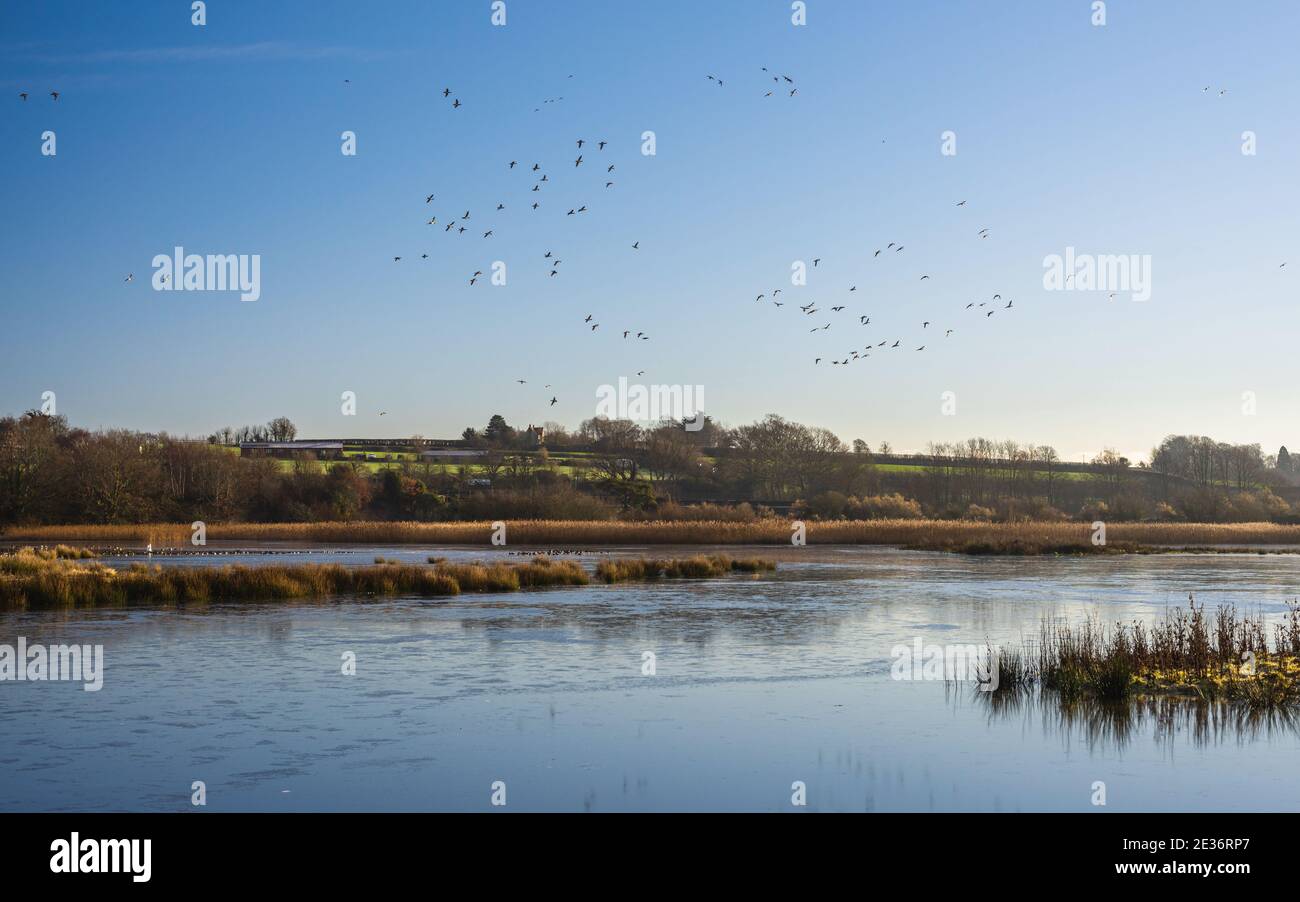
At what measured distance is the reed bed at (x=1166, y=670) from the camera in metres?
Answer: 15.0

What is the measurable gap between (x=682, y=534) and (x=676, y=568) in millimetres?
20267

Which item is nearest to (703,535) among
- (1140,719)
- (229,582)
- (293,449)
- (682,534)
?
(682,534)

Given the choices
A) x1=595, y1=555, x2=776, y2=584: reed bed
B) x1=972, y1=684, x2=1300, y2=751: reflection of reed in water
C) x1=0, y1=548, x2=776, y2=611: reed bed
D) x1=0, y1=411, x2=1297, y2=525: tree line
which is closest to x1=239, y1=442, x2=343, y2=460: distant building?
x1=0, y1=411, x2=1297, y2=525: tree line

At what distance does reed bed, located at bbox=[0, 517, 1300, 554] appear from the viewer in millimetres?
57719

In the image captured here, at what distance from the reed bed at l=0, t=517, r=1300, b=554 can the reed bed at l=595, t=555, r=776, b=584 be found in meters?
15.9

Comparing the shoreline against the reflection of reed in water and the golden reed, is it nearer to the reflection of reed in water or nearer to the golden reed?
the golden reed

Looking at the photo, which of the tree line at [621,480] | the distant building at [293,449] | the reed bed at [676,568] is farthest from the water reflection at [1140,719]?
the distant building at [293,449]

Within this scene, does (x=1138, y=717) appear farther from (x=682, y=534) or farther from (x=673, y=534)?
(x=673, y=534)

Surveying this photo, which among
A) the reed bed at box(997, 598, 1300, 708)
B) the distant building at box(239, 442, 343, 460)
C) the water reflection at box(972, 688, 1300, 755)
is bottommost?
the water reflection at box(972, 688, 1300, 755)

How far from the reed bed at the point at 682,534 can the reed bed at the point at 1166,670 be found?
123 ft

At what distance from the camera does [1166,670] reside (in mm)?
16219

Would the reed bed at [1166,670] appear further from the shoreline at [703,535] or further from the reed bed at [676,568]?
the shoreline at [703,535]

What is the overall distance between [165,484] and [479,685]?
228 feet

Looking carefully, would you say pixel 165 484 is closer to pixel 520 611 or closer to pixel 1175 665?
pixel 520 611
